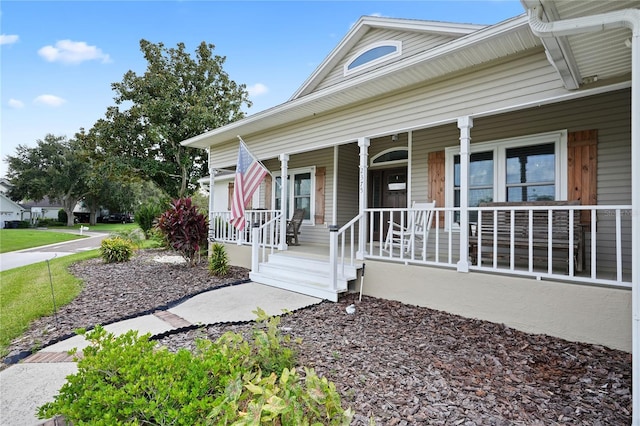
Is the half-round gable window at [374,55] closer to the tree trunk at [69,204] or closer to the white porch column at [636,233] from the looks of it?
the white porch column at [636,233]

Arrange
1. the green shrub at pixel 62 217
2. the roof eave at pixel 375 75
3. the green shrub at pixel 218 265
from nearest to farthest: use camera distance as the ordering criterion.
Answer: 1. the roof eave at pixel 375 75
2. the green shrub at pixel 218 265
3. the green shrub at pixel 62 217

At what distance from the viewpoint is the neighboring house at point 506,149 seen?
323 centimetres

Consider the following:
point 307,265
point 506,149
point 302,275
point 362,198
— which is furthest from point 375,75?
point 302,275

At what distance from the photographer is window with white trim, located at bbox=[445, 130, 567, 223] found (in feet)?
16.2

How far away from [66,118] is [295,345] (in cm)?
1916

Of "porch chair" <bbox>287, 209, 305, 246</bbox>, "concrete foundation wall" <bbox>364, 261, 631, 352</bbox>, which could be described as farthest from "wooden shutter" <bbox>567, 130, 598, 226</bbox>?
"porch chair" <bbox>287, 209, 305, 246</bbox>

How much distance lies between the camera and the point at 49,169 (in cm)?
3075

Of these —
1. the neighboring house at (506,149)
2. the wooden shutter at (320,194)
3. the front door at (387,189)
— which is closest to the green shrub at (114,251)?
the neighboring house at (506,149)

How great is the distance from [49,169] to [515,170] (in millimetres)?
38822

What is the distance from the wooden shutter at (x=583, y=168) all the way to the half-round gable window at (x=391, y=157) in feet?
9.76

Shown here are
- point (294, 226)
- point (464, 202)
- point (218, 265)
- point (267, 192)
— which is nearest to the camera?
point (464, 202)

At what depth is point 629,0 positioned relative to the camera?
7.97 ft

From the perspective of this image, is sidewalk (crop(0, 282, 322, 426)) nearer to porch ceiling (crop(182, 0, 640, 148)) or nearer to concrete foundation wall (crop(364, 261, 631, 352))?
concrete foundation wall (crop(364, 261, 631, 352))

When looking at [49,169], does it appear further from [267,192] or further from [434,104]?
[434,104]
